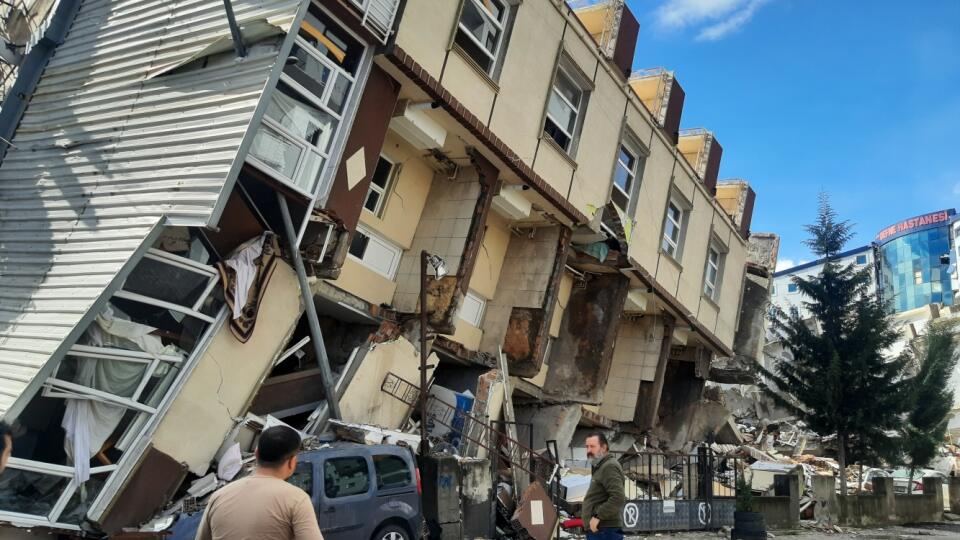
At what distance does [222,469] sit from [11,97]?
8.04 m

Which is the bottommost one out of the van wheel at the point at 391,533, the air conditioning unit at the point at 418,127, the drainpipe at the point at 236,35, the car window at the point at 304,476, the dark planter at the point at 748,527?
the van wheel at the point at 391,533

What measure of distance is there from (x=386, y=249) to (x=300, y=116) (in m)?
4.05

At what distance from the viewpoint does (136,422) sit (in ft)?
27.2

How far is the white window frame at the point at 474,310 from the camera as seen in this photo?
49.5ft

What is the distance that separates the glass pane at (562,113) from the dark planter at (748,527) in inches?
331

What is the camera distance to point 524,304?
15219 millimetres

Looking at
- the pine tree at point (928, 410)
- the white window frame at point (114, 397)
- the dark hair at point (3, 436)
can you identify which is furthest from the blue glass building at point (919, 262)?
the dark hair at point (3, 436)

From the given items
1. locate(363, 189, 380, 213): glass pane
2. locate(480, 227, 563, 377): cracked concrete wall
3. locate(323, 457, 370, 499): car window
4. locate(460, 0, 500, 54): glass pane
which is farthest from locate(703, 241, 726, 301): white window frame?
locate(323, 457, 370, 499): car window

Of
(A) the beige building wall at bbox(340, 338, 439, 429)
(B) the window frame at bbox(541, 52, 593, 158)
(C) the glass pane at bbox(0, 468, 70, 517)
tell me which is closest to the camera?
(C) the glass pane at bbox(0, 468, 70, 517)

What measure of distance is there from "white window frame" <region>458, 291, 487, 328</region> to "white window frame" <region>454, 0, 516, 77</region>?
5.03m

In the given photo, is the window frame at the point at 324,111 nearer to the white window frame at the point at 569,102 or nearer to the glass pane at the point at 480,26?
the glass pane at the point at 480,26

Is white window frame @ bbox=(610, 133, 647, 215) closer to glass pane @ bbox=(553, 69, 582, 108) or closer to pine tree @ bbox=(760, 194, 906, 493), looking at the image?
glass pane @ bbox=(553, 69, 582, 108)

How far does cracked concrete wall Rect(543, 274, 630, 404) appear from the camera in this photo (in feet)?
55.8

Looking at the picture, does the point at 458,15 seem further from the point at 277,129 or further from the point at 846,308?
the point at 846,308
